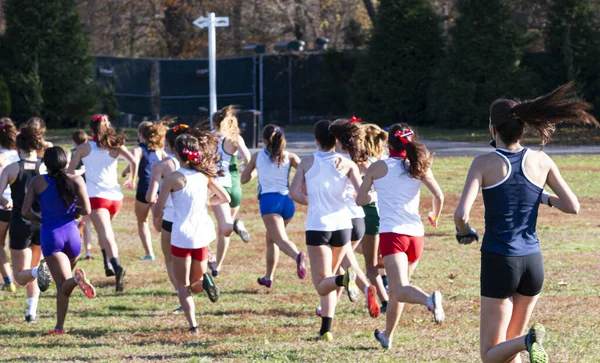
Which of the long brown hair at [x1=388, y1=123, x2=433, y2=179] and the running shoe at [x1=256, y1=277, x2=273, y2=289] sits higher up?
the long brown hair at [x1=388, y1=123, x2=433, y2=179]

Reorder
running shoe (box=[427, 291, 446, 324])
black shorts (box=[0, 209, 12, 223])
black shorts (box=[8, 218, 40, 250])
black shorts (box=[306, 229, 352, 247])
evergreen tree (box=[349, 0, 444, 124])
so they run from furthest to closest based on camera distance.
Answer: evergreen tree (box=[349, 0, 444, 124]) < black shorts (box=[0, 209, 12, 223]) < black shorts (box=[8, 218, 40, 250]) < black shorts (box=[306, 229, 352, 247]) < running shoe (box=[427, 291, 446, 324])

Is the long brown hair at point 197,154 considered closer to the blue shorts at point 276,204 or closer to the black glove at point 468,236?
the blue shorts at point 276,204

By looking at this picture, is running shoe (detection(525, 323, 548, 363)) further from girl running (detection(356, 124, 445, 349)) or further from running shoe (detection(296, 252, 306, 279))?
running shoe (detection(296, 252, 306, 279))

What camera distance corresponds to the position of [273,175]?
9.27 m

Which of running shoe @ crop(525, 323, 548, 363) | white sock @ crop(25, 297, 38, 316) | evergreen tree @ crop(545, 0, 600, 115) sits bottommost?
white sock @ crop(25, 297, 38, 316)

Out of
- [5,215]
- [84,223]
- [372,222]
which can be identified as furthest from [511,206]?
[84,223]

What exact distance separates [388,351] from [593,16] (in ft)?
93.5

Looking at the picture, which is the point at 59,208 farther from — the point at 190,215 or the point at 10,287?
the point at 10,287

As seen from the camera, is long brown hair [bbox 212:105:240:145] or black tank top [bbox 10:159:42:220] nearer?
black tank top [bbox 10:159:42:220]

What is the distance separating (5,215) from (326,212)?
3872 mm

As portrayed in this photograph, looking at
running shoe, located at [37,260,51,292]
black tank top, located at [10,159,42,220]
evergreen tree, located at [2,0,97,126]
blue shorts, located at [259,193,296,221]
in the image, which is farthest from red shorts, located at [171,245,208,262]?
evergreen tree, located at [2,0,97,126]

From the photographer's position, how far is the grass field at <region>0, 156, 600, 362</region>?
709cm

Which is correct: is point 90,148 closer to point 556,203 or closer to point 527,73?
point 556,203

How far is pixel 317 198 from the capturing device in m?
7.52
